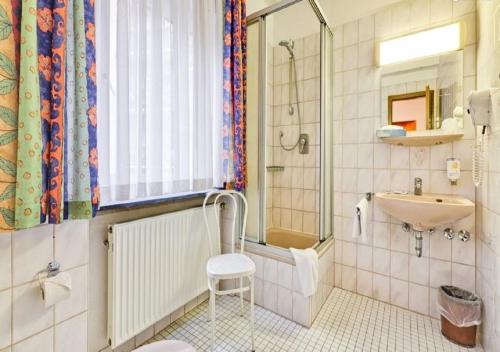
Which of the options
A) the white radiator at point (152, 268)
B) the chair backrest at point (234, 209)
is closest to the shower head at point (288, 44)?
the chair backrest at point (234, 209)

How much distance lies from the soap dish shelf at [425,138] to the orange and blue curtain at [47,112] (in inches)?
78.5

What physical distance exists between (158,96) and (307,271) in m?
1.52

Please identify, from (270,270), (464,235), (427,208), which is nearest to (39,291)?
A: (270,270)

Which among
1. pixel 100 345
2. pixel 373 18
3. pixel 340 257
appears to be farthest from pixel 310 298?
pixel 373 18

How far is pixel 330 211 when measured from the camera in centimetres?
238

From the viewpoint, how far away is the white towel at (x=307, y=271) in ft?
5.64

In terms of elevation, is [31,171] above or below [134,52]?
below

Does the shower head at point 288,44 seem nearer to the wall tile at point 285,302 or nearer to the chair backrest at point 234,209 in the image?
the chair backrest at point 234,209

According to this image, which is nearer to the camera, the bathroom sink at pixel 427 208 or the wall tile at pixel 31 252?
the wall tile at pixel 31 252

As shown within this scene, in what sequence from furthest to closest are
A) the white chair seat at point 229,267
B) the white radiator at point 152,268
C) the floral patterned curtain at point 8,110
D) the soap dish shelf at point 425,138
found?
the soap dish shelf at point 425,138 → the white chair seat at point 229,267 → the white radiator at point 152,268 → the floral patterned curtain at point 8,110

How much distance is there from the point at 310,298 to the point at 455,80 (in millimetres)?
1920

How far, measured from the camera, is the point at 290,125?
2.68 m

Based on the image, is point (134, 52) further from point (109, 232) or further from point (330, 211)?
point (330, 211)

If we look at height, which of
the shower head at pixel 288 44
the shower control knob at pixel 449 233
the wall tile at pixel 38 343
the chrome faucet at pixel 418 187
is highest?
the shower head at pixel 288 44
